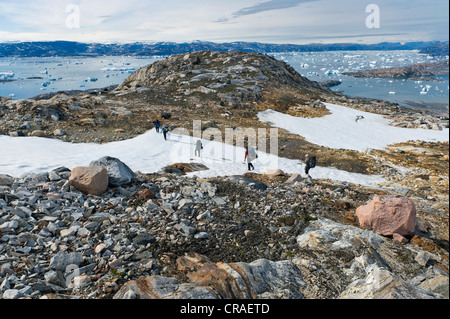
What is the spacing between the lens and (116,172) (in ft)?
32.7

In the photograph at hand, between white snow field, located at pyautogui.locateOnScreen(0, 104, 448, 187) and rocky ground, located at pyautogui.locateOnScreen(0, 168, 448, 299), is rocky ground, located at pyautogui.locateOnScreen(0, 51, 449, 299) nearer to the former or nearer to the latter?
rocky ground, located at pyautogui.locateOnScreen(0, 168, 448, 299)

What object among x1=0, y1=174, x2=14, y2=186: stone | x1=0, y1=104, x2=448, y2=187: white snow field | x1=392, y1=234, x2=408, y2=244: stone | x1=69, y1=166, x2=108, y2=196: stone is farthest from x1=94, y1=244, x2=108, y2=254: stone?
x1=392, y1=234, x2=408, y2=244: stone

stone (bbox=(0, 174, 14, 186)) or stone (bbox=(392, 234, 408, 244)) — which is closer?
stone (bbox=(392, 234, 408, 244))

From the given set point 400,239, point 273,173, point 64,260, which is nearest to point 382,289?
point 400,239

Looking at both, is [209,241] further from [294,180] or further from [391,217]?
[294,180]

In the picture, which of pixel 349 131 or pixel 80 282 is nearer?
pixel 80 282

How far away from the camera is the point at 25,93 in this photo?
78.3 metres

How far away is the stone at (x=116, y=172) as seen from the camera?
9828 millimetres

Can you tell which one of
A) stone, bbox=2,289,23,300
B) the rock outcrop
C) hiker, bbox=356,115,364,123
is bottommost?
stone, bbox=2,289,23,300

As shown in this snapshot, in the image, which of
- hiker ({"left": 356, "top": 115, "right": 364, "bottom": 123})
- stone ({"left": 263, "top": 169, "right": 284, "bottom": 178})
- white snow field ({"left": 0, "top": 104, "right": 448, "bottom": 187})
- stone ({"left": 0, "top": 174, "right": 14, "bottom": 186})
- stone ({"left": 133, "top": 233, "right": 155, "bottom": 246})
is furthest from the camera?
hiker ({"left": 356, "top": 115, "right": 364, "bottom": 123})

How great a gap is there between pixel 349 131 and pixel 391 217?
80.1ft

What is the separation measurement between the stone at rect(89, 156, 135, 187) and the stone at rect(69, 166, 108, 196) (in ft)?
1.38

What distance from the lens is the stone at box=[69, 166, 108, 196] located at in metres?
9.02
